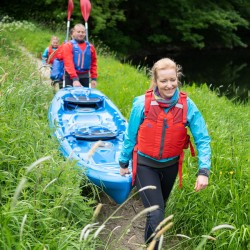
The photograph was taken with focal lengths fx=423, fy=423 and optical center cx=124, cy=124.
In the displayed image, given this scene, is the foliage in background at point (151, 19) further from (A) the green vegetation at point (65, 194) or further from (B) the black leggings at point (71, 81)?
(A) the green vegetation at point (65, 194)

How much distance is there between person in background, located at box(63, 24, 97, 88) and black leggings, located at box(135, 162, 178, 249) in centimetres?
298

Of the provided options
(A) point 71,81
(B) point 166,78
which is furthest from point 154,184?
(A) point 71,81

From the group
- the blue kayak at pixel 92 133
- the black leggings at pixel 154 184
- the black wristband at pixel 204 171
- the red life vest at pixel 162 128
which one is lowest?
the blue kayak at pixel 92 133

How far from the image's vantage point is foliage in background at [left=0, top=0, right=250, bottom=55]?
60.9 feet

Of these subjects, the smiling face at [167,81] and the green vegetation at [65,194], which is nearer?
the green vegetation at [65,194]

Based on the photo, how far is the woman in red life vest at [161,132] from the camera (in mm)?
2900

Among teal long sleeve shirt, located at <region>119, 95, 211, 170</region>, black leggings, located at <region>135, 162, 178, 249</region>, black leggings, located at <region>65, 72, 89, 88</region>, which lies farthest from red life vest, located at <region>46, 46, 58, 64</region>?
black leggings, located at <region>135, 162, 178, 249</region>

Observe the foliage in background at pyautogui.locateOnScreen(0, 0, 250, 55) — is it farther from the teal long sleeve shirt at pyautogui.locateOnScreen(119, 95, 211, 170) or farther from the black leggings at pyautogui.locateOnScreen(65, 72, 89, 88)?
the teal long sleeve shirt at pyautogui.locateOnScreen(119, 95, 211, 170)

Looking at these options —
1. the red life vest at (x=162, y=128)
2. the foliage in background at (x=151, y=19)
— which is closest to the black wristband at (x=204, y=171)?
the red life vest at (x=162, y=128)

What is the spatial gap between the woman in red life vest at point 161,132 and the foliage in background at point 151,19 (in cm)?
1507

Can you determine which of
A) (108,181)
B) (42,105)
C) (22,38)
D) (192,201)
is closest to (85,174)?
(108,181)

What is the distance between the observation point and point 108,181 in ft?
11.6

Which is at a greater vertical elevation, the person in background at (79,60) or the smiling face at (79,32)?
the smiling face at (79,32)

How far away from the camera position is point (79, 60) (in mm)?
6023
